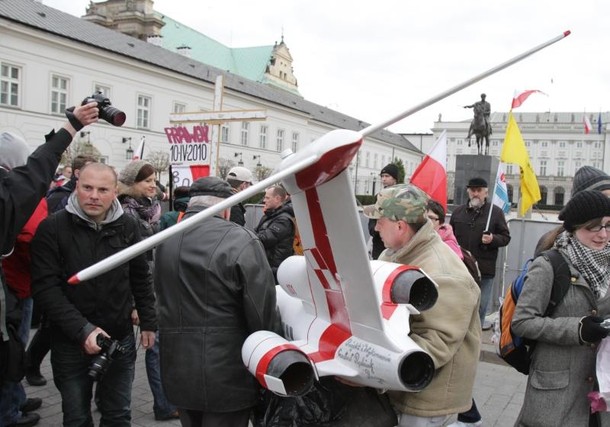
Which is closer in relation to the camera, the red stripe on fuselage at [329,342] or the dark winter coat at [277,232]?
the red stripe on fuselage at [329,342]

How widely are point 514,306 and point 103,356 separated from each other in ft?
7.25

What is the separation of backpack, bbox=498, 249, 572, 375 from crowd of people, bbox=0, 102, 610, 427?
4 centimetres

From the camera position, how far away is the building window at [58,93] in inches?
1235

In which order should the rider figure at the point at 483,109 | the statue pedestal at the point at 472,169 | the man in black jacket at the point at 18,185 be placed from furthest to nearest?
the rider figure at the point at 483,109 → the statue pedestal at the point at 472,169 → the man in black jacket at the point at 18,185

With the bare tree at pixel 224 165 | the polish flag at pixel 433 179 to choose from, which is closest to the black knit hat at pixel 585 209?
the polish flag at pixel 433 179

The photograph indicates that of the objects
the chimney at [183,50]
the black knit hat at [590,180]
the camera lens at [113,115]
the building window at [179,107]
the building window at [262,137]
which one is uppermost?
the chimney at [183,50]

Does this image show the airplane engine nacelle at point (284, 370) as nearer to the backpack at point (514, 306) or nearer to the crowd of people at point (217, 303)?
the crowd of people at point (217, 303)

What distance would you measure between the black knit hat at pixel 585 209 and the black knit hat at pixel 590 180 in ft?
2.98

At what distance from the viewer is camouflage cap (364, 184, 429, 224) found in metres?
2.41

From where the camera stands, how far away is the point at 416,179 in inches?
221

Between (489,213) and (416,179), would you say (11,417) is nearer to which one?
(416,179)

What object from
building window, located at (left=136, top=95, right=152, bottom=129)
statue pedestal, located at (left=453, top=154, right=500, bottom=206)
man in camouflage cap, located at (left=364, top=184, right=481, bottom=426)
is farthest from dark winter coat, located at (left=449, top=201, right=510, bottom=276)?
building window, located at (left=136, top=95, right=152, bottom=129)

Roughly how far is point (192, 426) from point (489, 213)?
5.18m

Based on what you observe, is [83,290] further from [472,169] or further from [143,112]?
[143,112]
